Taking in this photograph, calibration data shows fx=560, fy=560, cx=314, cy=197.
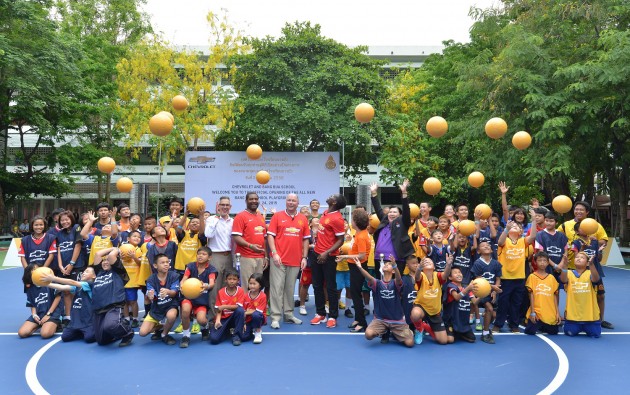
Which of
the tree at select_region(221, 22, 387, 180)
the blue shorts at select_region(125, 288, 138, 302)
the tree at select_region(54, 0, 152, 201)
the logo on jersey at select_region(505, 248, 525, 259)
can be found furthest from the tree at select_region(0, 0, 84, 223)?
the logo on jersey at select_region(505, 248, 525, 259)

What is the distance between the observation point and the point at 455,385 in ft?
15.8

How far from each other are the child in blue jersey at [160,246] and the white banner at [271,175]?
42.7 feet

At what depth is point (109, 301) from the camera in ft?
20.5

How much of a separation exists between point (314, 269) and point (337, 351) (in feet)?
5.95

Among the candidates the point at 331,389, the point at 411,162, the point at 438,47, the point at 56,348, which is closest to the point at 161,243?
the point at 56,348

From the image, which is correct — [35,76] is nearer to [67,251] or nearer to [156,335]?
[67,251]

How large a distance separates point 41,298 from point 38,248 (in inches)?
24.5

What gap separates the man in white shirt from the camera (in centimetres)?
708

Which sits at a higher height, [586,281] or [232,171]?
[232,171]

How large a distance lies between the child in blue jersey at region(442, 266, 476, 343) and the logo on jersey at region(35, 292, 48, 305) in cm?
482

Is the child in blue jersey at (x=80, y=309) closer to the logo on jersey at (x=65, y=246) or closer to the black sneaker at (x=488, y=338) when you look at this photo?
Result: the logo on jersey at (x=65, y=246)

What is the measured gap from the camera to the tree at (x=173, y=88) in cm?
2269

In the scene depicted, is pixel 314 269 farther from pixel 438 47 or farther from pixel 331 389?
pixel 438 47

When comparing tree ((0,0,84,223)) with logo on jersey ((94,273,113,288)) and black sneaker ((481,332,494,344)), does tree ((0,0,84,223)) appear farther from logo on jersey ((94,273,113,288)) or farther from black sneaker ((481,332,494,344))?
black sneaker ((481,332,494,344))
